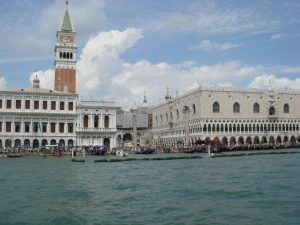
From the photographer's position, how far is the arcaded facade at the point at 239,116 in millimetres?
70062

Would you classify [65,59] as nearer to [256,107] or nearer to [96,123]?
[96,123]

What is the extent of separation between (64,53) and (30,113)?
16109mm

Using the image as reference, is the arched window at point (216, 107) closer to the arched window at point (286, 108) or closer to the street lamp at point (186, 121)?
the street lamp at point (186, 121)

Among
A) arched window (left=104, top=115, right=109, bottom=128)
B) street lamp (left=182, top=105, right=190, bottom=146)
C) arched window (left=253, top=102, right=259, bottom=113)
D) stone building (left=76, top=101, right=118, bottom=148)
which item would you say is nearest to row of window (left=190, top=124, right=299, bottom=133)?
street lamp (left=182, top=105, right=190, bottom=146)

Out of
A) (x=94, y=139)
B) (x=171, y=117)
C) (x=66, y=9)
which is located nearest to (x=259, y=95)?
(x=171, y=117)

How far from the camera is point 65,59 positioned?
2667 inches

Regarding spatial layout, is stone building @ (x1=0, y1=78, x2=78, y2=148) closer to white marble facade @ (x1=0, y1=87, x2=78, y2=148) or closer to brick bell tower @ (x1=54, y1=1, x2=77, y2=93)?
white marble facade @ (x1=0, y1=87, x2=78, y2=148)

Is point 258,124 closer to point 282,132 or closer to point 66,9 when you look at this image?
point 282,132

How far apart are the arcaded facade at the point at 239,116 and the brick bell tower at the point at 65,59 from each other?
20004 millimetres

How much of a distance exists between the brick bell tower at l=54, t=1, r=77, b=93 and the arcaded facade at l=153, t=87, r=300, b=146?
20004 millimetres

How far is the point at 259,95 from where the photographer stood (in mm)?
73938

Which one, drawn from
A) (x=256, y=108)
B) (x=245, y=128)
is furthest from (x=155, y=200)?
(x=256, y=108)

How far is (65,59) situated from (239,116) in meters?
30.2

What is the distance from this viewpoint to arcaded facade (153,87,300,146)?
230 feet
